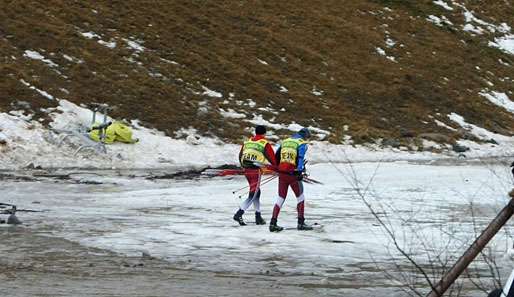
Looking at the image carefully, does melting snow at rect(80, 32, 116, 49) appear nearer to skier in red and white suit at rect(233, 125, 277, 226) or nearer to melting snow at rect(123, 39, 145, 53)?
melting snow at rect(123, 39, 145, 53)

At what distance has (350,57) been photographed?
4719 cm

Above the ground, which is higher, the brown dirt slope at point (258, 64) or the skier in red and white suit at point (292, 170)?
the brown dirt slope at point (258, 64)

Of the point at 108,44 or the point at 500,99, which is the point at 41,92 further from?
the point at 500,99

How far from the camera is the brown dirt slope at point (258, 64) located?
36.6 meters

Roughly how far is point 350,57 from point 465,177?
71.9 feet

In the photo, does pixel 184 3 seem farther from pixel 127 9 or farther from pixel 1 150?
pixel 1 150

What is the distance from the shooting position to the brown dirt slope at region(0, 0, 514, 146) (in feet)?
120

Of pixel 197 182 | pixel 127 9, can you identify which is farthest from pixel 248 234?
pixel 127 9

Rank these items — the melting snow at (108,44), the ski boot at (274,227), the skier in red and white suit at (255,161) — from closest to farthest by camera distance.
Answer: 1. the ski boot at (274,227)
2. the skier in red and white suit at (255,161)
3. the melting snow at (108,44)

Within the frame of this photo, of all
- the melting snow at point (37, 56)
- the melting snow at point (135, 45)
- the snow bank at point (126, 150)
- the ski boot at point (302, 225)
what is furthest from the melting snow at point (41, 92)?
the ski boot at point (302, 225)

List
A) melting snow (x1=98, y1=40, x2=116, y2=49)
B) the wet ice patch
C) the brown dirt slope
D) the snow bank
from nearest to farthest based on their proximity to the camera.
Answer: the snow bank < the brown dirt slope < melting snow (x1=98, y1=40, x2=116, y2=49) < the wet ice patch

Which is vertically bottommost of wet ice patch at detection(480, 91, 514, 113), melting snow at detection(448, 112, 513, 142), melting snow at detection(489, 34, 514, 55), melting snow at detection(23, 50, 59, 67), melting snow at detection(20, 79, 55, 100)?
A: melting snow at detection(448, 112, 513, 142)

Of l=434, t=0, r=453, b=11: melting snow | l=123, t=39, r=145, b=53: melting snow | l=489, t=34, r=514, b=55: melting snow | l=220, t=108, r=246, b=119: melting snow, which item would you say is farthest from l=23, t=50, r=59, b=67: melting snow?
l=434, t=0, r=453, b=11: melting snow

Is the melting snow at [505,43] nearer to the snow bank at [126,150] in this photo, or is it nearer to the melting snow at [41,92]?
the snow bank at [126,150]
